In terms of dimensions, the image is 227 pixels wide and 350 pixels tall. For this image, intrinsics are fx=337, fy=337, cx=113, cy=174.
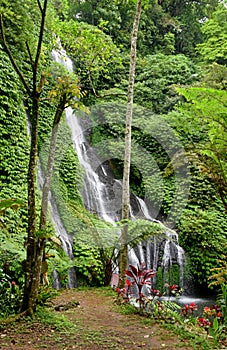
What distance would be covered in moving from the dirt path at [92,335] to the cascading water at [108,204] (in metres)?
3.31

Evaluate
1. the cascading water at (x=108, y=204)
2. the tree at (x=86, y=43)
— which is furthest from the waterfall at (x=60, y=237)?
the tree at (x=86, y=43)

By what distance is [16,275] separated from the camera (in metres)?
5.39

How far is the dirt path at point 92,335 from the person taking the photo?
3227mm

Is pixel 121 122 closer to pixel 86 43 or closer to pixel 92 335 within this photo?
pixel 86 43

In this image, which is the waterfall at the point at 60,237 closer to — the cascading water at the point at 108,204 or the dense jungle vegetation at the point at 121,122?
the dense jungle vegetation at the point at 121,122

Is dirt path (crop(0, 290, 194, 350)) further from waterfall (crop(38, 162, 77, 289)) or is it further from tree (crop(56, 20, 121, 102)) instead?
tree (crop(56, 20, 121, 102))

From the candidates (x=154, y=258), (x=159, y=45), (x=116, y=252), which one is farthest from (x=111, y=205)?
(x=159, y=45)

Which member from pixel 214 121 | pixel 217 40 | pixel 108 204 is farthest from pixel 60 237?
pixel 217 40

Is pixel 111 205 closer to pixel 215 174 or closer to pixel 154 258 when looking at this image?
pixel 154 258

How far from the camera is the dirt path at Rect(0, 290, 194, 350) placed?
3227 millimetres

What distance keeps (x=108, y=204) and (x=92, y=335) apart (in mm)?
6961

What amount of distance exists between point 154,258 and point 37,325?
6014 millimetres

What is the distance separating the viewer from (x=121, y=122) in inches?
538

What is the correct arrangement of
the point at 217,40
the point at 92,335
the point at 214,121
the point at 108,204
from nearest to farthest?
the point at 92,335 < the point at 214,121 < the point at 108,204 < the point at 217,40
